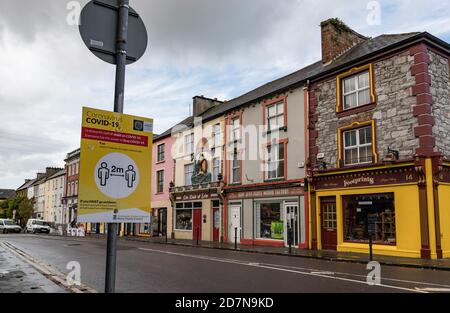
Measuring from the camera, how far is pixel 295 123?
22.9 meters

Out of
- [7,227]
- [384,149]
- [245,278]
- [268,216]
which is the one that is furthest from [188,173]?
[7,227]

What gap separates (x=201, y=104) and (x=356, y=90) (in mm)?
17687

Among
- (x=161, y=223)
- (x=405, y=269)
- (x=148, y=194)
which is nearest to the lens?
(x=148, y=194)

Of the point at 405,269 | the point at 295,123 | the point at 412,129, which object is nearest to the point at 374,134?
the point at 412,129

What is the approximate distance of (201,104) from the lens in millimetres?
35281

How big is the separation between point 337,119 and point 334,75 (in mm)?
2313

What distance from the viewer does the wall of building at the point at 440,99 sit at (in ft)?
56.2

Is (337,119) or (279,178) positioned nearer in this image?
(337,119)

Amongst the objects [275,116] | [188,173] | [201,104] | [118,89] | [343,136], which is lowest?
[118,89]

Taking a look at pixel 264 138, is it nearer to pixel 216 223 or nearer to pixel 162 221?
pixel 216 223

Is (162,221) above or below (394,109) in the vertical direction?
below

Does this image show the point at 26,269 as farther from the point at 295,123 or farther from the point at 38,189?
the point at 38,189

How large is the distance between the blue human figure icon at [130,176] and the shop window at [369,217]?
14.7m

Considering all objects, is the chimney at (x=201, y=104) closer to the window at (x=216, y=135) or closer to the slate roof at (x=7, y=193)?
the window at (x=216, y=135)
